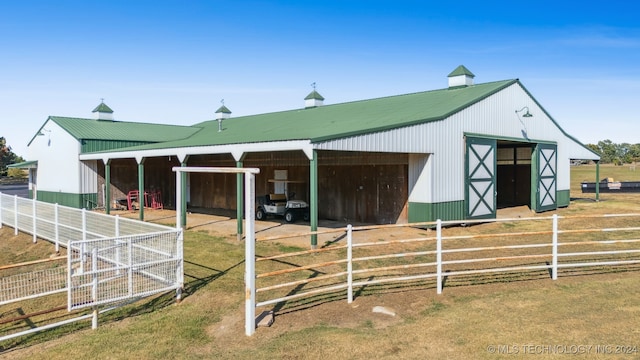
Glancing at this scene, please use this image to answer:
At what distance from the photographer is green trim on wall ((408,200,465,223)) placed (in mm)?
16781

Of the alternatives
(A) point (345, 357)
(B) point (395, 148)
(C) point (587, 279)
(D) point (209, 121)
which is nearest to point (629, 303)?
(C) point (587, 279)

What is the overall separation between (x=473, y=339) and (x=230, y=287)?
16.1 feet

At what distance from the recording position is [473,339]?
6641mm

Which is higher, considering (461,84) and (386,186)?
(461,84)

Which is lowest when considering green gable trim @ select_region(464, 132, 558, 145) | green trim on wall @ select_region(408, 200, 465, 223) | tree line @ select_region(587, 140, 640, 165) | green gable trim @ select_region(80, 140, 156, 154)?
green trim on wall @ select_region(408, 200, 465, 223)

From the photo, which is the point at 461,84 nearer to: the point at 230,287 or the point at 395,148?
the point at 395,148

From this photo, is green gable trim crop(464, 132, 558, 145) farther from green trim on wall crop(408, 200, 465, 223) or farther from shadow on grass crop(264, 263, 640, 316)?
shadow on grass crop(264, 263, 640, 316)

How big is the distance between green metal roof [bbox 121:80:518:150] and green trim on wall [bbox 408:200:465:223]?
10.1 feet

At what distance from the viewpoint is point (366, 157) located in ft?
60.1

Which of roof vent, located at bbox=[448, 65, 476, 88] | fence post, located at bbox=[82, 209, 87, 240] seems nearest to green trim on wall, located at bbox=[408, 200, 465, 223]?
roof vent, located at bbox=[448, 65, 476, 88]

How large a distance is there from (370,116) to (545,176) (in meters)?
10.0

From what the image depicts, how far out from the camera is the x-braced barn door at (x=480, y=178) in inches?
723

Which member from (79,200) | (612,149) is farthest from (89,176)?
(612,149)

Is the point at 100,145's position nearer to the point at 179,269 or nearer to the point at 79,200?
the point at 79,200
